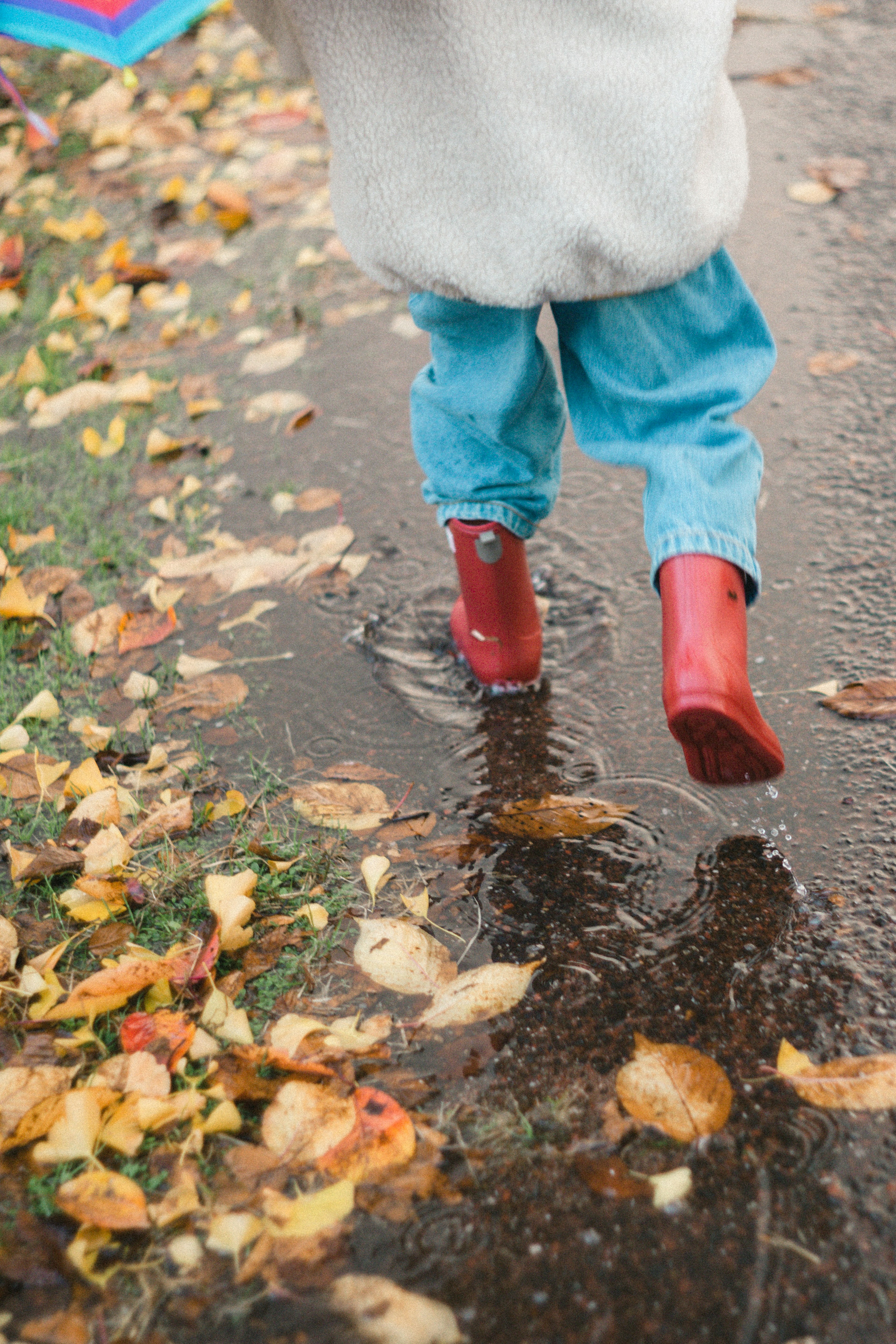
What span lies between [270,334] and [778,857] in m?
1.85

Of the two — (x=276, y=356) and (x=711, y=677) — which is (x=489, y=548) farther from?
(x=276, y=356)

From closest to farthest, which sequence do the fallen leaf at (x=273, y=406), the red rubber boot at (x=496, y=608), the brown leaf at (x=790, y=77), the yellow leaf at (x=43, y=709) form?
the red rubber boot at (x=496, y=608) < the yellow leaf at (x=43, y=709) < the fallen leaf at (x=273, y=406) < the brown leaf at (x=790, y=77)

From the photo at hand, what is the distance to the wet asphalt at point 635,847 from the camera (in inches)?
35.8

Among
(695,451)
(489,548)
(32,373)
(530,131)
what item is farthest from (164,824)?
(32,373)

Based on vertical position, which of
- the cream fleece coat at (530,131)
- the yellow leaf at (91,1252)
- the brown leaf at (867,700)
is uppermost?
the cream fleece coat at (530,131)

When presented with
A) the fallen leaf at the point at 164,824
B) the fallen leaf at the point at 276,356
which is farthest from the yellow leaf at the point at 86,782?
the fallen leaf at the point at 276,356

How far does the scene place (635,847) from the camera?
131 centimetres

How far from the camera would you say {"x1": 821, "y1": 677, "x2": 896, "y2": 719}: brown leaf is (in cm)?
142

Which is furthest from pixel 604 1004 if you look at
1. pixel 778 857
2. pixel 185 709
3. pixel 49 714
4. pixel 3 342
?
pixel 3 342

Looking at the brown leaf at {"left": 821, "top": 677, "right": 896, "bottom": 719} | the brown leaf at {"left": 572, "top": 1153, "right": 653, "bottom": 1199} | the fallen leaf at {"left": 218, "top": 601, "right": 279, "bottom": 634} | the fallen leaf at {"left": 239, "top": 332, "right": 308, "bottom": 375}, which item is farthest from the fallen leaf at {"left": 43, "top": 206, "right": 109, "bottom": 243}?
the brown leaf at {"left": 572, "top": 1153, "right": 653, "bottom": 1199}

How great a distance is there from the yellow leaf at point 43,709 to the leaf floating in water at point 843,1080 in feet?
3.66

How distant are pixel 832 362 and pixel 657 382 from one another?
108 centimetres

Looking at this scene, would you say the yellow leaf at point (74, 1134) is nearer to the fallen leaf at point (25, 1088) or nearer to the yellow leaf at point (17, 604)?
the fallen leaf at point (25, 1088)

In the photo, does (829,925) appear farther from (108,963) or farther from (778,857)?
(108,963)
